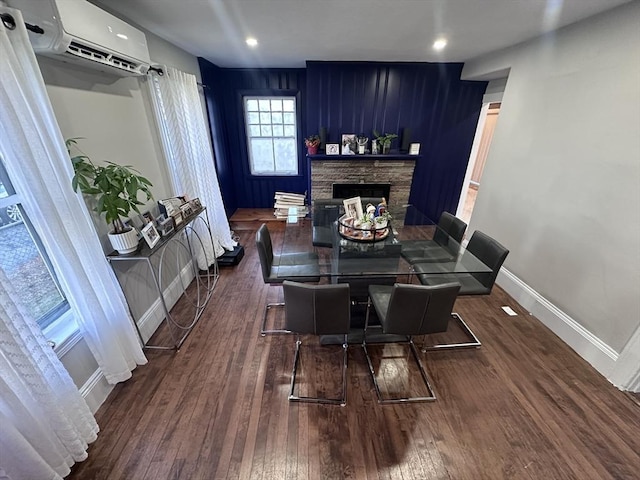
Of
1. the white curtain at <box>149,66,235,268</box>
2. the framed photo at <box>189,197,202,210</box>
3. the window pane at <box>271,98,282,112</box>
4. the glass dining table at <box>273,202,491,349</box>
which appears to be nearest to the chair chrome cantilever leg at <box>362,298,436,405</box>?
the glass dining table at <box>273,202,491,349</box>

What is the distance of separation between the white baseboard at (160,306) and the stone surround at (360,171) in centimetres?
234

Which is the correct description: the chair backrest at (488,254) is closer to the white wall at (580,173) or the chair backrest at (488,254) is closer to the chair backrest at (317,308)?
the white wall at (580,173)

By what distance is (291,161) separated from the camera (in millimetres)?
4957

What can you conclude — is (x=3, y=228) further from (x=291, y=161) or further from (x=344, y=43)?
(x=291, y=161)

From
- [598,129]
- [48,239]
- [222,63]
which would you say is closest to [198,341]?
[48,239]

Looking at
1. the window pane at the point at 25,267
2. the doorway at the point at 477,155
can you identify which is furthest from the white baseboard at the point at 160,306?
the doorway at the point at 477,155

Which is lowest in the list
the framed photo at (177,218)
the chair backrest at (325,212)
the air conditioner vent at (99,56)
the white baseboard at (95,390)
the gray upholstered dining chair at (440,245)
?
the white baseboard at (95,390)

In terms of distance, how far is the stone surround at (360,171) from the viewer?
4105mm

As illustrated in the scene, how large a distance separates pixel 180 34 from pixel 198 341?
2862 mm

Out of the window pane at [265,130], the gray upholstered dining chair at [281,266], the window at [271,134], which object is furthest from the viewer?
the window pane at [265,130]

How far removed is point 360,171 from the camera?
419 cm

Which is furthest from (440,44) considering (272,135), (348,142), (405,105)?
(272,135)

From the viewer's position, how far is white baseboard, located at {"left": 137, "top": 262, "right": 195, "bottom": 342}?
2.21 meters

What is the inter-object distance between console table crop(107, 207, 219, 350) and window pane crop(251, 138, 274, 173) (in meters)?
2.24
